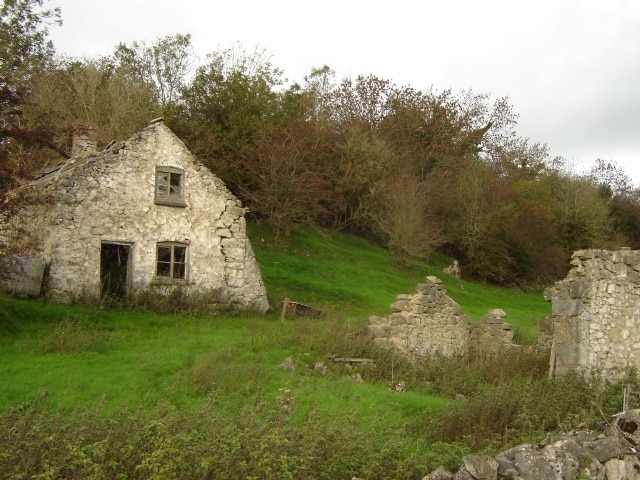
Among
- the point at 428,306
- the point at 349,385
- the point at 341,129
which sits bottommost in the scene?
the point at 349,385

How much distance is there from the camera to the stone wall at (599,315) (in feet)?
44.2

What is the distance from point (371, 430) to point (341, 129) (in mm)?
32317

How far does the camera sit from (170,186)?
21062 millimetres

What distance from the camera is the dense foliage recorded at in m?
31.0

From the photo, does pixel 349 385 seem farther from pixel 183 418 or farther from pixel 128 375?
pixel 183 418

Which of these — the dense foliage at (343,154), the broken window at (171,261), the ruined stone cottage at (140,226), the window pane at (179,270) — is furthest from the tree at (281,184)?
the window pane at (179,270)

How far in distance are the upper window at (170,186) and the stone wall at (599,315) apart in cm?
1155

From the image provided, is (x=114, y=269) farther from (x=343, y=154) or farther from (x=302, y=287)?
(x=343, y=154)

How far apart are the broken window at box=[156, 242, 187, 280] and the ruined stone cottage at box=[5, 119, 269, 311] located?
30 mm

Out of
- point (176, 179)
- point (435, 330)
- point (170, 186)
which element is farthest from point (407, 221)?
point (435, 330)

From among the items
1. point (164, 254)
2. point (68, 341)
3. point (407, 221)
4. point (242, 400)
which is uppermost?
point (407, 221)

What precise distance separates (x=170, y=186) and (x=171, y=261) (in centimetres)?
231

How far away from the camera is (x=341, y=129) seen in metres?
40.2

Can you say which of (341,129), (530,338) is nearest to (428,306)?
(530,338)
